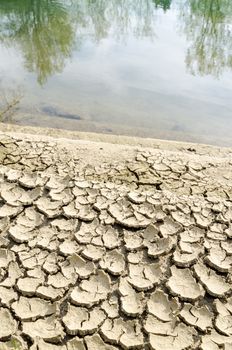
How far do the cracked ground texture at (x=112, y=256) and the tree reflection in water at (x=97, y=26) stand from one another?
160 inches

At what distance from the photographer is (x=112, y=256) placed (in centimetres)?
201

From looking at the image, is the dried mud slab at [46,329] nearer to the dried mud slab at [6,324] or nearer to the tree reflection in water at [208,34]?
the dried mud slab at [6,324]

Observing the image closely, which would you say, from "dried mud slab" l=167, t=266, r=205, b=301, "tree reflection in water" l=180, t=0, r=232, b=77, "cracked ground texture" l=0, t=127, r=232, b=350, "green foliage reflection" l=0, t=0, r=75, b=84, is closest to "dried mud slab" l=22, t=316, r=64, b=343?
"cracked ground texture" l=0, t=127, r=232, b=350

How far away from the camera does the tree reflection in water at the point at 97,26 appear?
7578 mm

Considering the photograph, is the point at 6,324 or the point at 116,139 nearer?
the point at 6,324

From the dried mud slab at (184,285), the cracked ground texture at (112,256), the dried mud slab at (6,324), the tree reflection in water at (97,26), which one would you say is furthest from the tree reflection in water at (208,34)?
the dried mud slab at (6,324)

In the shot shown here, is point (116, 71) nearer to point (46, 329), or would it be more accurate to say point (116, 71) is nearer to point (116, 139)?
point (116, 139)

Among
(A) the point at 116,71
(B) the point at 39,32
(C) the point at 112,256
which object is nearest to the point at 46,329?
(C) the point at 112,256

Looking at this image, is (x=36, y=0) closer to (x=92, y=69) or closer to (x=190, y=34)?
(x=190, y=34)

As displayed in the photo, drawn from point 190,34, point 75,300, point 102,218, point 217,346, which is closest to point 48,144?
point 102,218

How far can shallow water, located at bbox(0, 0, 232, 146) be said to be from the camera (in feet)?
17.3

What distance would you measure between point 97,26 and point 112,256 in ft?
29.9

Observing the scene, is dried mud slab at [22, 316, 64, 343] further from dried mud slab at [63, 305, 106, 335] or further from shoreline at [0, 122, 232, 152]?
shoreline at [0, 122, 232, 152]

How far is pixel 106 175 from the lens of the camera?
2.64 m
